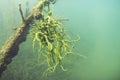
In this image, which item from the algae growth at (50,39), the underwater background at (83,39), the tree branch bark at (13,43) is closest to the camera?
the algae growth at (50,39)

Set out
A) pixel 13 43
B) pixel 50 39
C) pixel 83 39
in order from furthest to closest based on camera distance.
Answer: pixel 83 39, pixel 13 43, pixel 50 39

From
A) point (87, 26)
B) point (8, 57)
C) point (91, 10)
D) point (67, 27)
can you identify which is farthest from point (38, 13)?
point (91, 10)

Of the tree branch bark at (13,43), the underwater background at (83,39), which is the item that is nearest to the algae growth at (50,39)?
the tree branch bark at (13,43)

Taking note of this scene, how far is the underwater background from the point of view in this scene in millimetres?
3934

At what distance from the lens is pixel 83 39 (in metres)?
4.49

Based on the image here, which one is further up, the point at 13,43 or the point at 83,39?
the point at 13,43

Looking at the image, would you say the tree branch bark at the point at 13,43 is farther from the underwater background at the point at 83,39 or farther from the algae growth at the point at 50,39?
the underwater background at the point at 83,39

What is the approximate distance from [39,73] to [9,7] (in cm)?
111

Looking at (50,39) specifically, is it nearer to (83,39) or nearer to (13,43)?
(13,43)

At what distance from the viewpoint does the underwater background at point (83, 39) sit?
393cm

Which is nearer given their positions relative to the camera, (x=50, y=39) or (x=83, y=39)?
(x=50, y=39)

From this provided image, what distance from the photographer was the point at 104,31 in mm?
4984

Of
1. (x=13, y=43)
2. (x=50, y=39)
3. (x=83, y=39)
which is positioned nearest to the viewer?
(x=50, y=39)

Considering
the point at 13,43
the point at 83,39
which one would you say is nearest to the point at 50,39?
the point at 13,43
